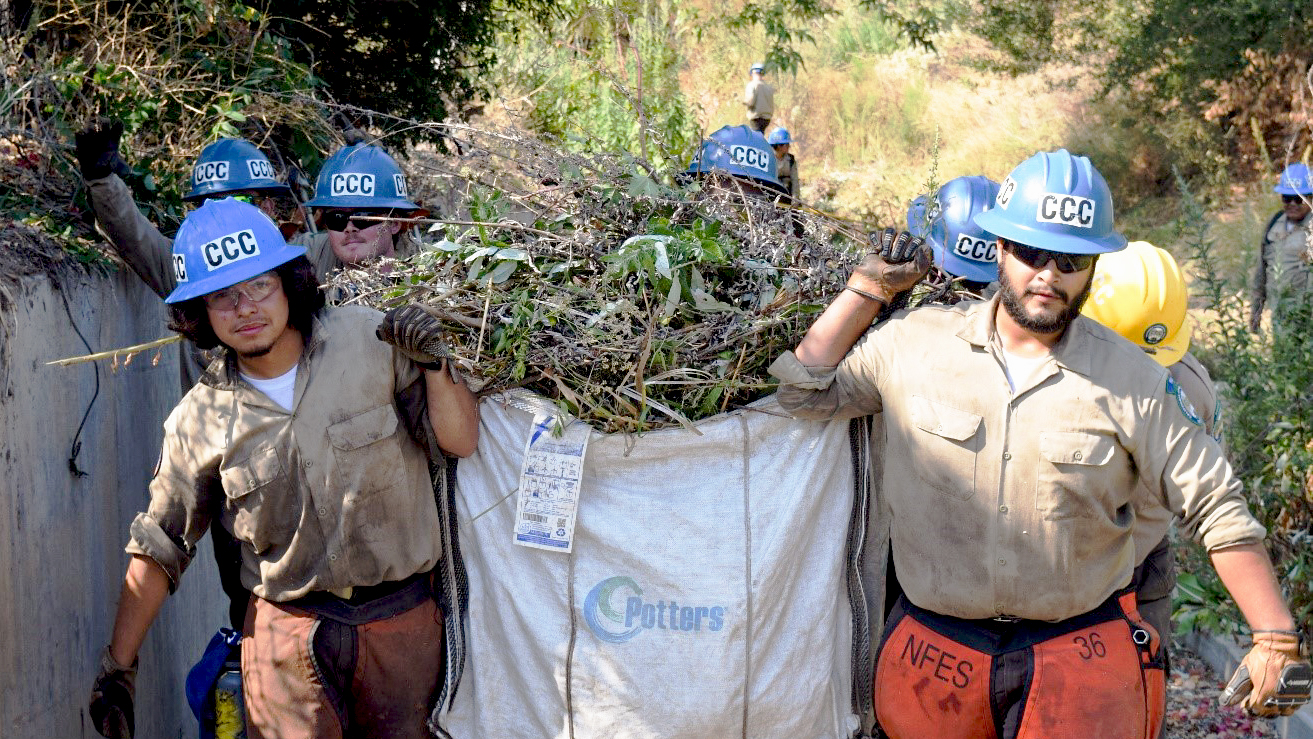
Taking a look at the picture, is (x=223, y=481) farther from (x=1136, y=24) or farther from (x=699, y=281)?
(x=1136, y=24)

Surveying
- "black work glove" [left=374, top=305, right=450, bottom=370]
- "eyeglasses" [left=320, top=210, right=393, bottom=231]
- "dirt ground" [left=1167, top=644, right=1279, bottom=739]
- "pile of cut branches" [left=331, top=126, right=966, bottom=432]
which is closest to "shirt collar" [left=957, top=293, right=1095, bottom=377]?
"pile of cut branches" [left=331, top=126, right=966, bottom=432]

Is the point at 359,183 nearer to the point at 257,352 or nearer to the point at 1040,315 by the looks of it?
the point at 257,352

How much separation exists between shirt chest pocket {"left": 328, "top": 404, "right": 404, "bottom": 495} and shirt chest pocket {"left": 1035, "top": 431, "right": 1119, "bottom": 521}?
163 centimetres

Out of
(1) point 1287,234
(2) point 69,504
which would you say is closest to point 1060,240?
(2) point 69,504

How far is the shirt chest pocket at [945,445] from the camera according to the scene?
3076 millimetres

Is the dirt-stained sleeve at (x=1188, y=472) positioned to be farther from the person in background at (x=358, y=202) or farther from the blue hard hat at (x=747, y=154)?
the person in background at (x=358, y=202)

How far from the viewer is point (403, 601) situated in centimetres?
334

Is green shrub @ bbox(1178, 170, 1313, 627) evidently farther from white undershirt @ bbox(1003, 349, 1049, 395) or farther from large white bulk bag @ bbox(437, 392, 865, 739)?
large white bulk bag @ bbox(437, 392, 865, 739)

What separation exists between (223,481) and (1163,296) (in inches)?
102

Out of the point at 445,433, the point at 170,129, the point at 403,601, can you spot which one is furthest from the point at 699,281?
the point at 170,129

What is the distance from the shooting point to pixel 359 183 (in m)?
4.68

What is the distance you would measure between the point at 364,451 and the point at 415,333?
384 mm

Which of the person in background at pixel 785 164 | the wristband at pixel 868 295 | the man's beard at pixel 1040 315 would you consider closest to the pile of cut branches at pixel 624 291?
the wristband at pixel 868 295

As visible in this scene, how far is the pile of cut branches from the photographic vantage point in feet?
10.7
